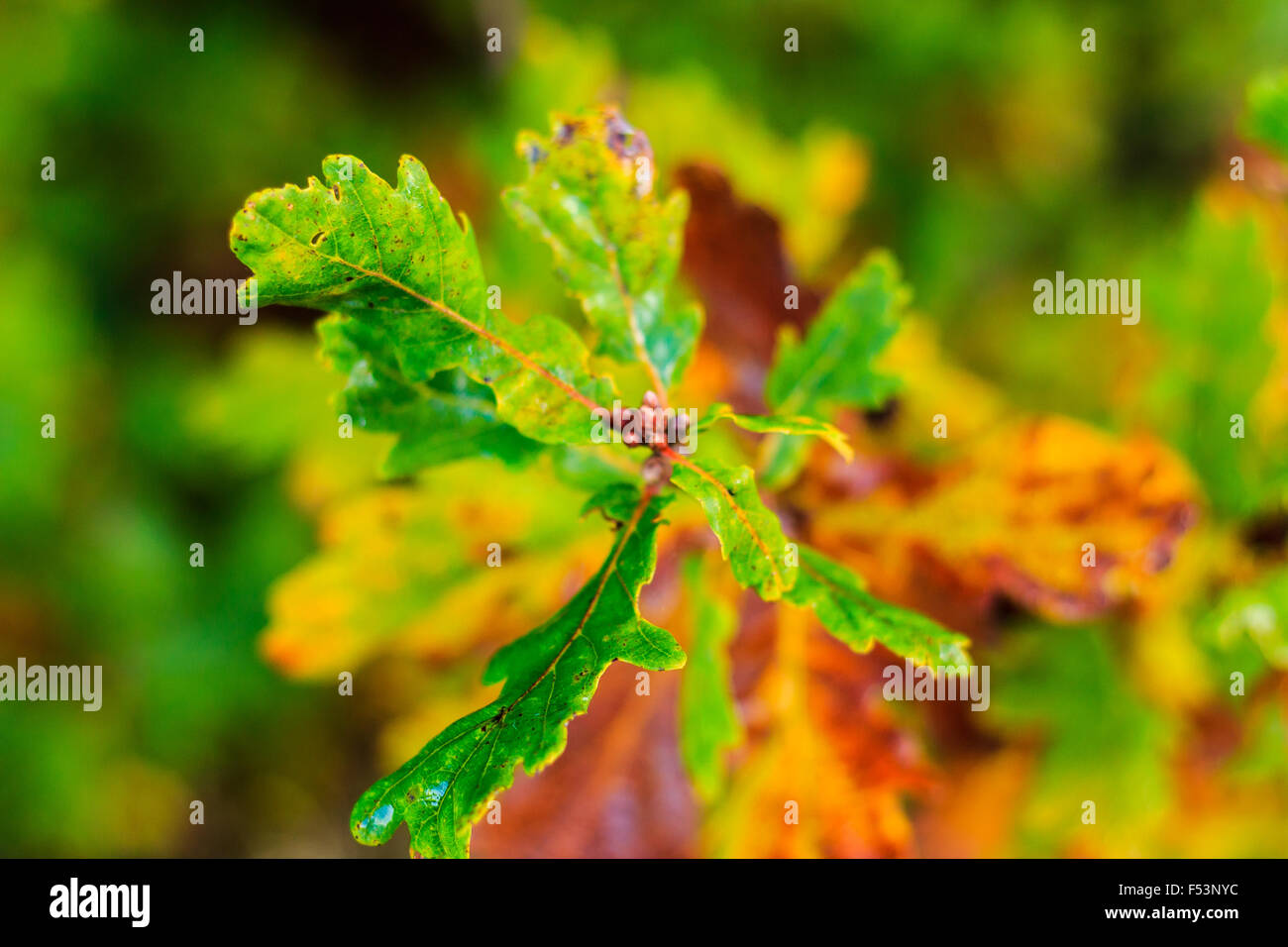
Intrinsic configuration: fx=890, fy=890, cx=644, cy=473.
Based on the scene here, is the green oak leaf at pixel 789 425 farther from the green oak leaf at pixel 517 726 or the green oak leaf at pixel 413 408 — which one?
the green oak leaf at pixel 413 408

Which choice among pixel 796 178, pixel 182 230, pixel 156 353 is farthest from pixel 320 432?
pixel 182 230

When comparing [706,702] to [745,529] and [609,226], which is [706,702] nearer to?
[745,529]

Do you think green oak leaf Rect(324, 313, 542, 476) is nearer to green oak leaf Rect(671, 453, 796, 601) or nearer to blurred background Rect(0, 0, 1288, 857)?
green oak leaf Rect(671, 453, 796, 601)

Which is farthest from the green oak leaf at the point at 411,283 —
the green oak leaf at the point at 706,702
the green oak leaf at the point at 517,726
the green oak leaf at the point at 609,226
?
the green oak leaf at the point at 706,702

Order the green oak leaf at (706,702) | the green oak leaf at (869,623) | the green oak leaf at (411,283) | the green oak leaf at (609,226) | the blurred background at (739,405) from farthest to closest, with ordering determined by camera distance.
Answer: the blurred background at (739,405)
the green oak leaf at (706,702)
the green oak leaf at (609,226)
the green oak leaf at (869,623)
the green oak leaf at (411,283)

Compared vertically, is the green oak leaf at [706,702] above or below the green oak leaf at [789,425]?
below

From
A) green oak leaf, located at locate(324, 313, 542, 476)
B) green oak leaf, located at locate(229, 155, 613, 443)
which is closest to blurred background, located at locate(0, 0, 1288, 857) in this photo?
green oak leaf, located at locate(324, 313, 542, 476)

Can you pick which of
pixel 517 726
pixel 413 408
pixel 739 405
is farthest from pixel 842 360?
pixel 517 726
